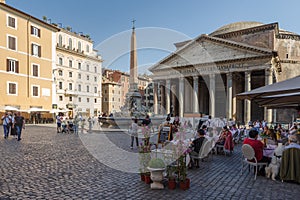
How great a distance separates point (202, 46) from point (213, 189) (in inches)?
1174

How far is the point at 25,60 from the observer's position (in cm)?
2731

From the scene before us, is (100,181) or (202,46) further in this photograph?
(202,46)

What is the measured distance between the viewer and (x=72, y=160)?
25.0 feet

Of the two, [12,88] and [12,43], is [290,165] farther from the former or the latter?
[12,43]

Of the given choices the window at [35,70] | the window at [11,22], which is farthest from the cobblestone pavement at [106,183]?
the window at [11,22]

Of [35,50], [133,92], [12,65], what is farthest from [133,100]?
[35,50]

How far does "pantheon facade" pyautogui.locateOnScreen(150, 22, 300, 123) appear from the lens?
28.2 m

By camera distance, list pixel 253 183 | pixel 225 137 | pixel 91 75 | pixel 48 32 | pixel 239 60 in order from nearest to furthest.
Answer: pixel 253 183
pixel 225 137
pixel 239 60
pixel 48 32
pixel 91 75

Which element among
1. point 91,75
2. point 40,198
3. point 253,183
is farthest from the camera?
point 91,75

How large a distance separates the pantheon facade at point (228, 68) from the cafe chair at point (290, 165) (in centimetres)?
1933

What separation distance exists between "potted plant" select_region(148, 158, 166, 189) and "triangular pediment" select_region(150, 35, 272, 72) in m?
26.0

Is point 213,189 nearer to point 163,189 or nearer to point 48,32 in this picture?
point 163,189

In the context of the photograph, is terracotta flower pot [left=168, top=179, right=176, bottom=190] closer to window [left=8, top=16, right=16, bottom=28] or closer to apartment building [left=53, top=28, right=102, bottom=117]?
window [left=8, top=16, right=16, bottom=28]

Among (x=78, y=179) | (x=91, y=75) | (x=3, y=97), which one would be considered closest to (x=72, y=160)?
(x=78, y=179)
